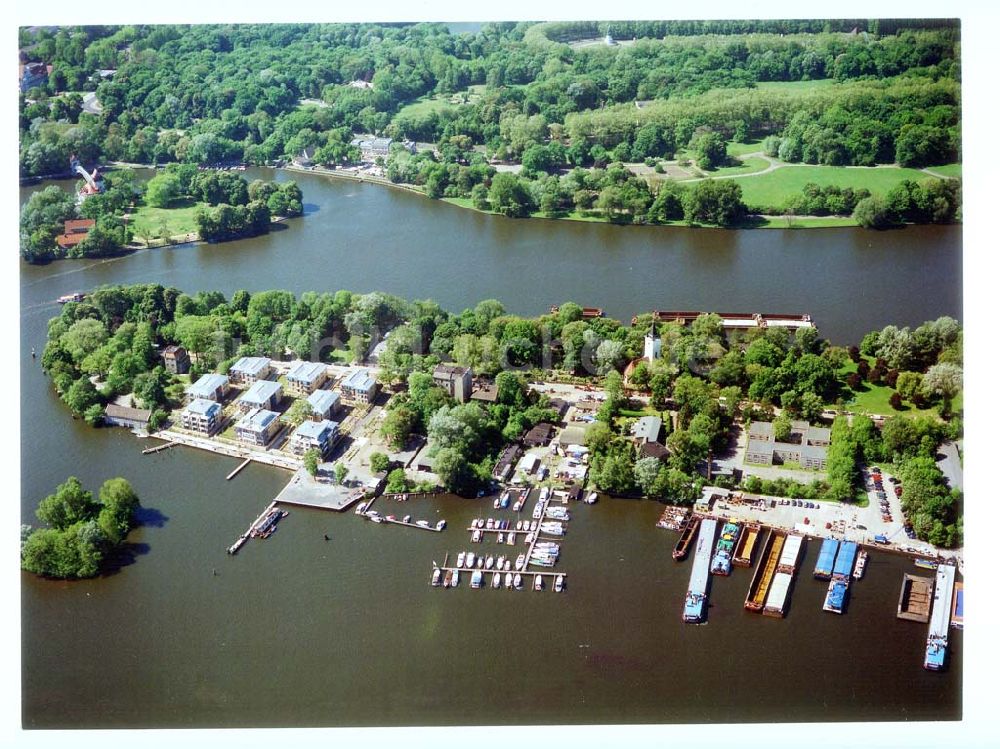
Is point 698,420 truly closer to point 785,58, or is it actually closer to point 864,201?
point 864,201

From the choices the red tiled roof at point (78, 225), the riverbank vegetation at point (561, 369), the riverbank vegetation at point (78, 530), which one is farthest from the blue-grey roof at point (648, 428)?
the red tiled roof at point (78, 225)

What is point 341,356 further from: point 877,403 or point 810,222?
point 810,222

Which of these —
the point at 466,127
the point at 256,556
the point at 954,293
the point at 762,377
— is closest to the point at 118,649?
the point at 256,556

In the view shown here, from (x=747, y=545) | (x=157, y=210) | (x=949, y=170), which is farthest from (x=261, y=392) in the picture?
(x=949, y=170)

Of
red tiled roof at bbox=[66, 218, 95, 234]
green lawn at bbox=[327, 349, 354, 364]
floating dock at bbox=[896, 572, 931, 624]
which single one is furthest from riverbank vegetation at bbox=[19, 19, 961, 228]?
floating dock at bbox=[896, 572, 931, 624]

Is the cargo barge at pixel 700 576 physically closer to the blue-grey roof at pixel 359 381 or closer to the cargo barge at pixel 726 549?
the cargo barge at pixel 726 549

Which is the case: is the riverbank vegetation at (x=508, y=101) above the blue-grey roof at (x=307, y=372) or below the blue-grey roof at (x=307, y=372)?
above
